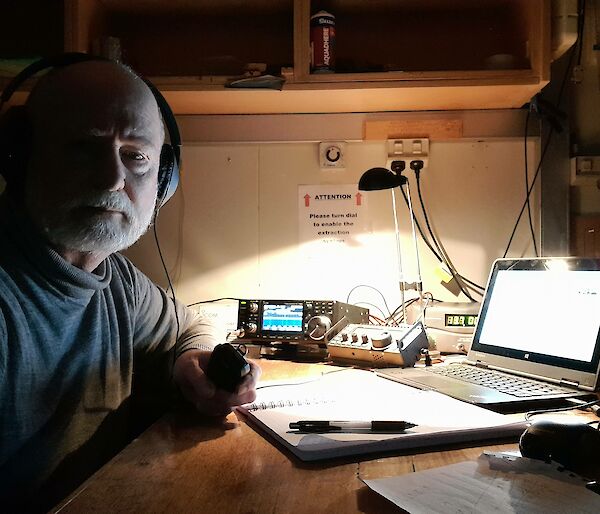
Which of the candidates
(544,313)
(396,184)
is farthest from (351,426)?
(396,184)

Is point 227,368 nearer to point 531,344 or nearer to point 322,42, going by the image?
point 531,344

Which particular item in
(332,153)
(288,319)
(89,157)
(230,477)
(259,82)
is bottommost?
(230,477)

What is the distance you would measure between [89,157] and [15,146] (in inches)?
4.7

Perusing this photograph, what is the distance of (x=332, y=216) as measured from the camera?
5.79 ft

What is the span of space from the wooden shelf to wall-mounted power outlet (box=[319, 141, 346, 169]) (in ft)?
0.37

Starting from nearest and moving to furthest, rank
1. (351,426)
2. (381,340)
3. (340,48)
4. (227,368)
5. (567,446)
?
1. (567,446)
2. (351,426)
3. (227,368)
4. (381,340)
5. (340,48)

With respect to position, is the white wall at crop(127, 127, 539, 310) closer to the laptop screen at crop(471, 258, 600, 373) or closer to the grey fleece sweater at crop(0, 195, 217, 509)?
the laptop screen at crop(471, 258, 600, 373)

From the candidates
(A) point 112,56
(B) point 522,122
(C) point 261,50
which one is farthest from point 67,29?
(B) point 522,122

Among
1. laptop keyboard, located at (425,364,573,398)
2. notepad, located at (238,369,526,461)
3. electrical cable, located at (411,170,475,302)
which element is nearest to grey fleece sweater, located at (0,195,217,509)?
notepad, located at (238,369,526,461)

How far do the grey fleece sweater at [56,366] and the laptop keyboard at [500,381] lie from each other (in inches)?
21.2

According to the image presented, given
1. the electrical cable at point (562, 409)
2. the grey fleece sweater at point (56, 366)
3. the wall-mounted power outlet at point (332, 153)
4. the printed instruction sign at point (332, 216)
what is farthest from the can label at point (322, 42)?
the electrical cable at point (562, 409)

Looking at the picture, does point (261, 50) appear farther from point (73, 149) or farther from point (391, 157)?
point (73, 149)

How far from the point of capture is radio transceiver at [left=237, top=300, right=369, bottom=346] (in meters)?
1.45

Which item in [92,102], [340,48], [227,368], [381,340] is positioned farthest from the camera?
[340,48]
